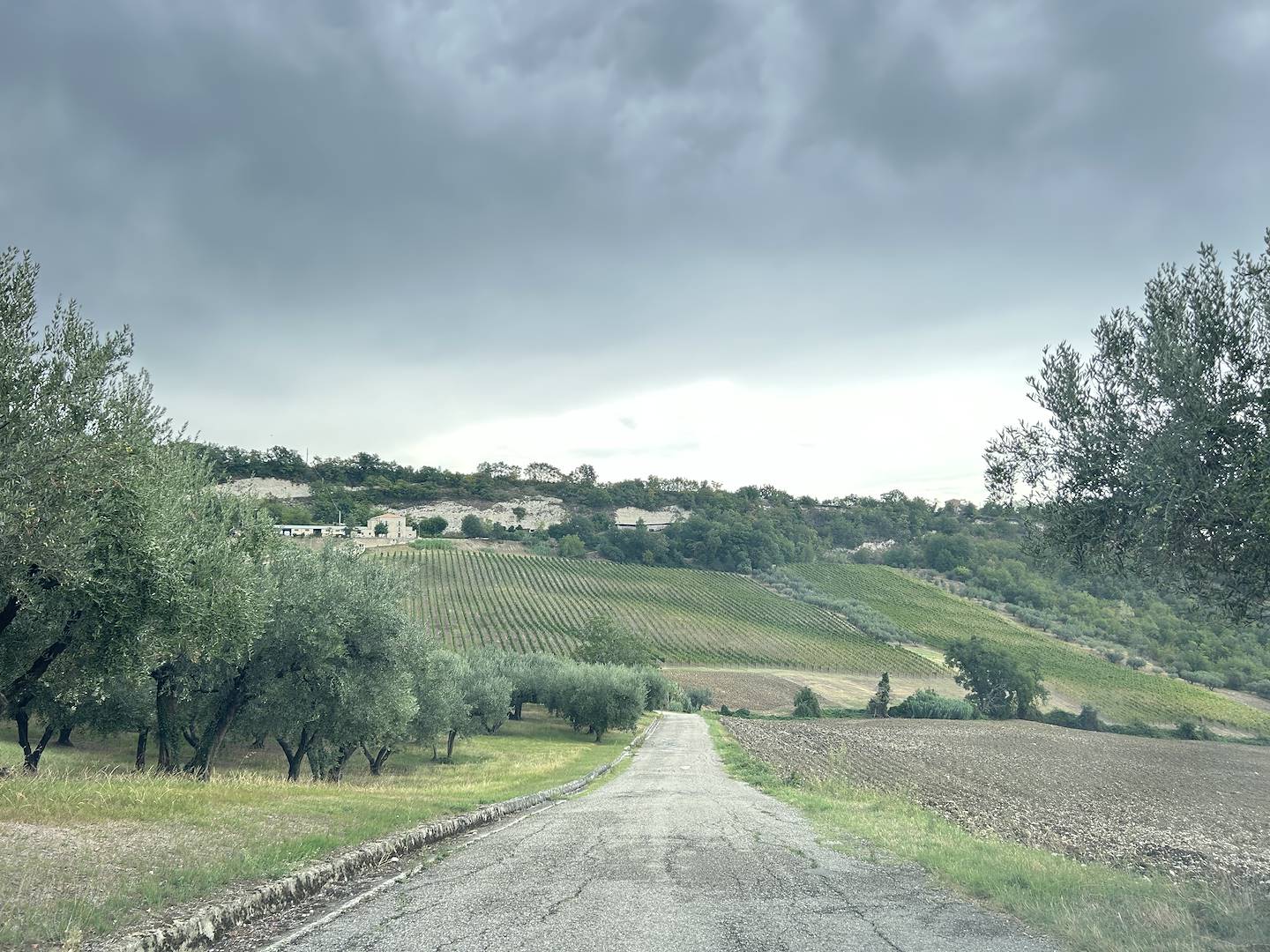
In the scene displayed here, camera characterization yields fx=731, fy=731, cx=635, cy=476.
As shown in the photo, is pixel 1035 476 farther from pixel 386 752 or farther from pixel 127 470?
pixel 386 752

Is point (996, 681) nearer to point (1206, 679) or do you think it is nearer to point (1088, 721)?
point (1088, 721)

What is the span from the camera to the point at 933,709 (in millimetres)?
81625

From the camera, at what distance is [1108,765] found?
163 ft

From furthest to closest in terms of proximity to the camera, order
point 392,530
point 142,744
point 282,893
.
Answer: point 392,530, point 142,744, point 282,893

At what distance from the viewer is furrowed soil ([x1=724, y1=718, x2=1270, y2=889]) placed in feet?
63.4

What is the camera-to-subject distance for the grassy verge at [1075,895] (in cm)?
782

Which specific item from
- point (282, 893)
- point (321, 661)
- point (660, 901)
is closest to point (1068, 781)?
point (321, 661)

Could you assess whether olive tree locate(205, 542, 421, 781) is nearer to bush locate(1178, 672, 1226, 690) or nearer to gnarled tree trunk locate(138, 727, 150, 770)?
gnarled tree trunk locate(138, 727, 150, 770)

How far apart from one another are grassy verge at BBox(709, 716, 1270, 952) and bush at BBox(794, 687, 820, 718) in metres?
64.8

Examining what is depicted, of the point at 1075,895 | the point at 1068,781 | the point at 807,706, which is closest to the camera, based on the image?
the point at 1075,895

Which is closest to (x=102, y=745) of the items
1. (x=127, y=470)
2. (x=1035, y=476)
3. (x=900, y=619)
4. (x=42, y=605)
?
(x=42, y=605)

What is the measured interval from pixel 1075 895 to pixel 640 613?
119 m

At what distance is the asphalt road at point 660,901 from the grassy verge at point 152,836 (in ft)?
5.92

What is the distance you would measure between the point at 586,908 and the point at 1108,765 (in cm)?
5432
